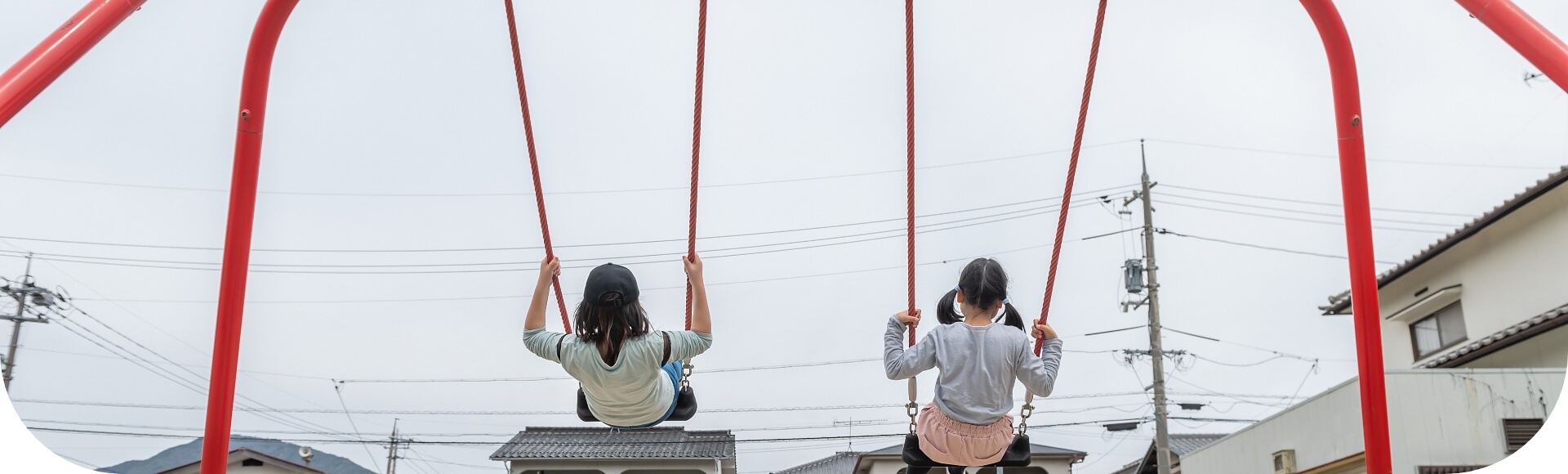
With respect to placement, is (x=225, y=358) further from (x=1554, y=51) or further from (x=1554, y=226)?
(x=1554, y=226)

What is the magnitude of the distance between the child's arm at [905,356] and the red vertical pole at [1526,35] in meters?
2.15

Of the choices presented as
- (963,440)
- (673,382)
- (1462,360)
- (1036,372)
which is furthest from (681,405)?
(1462,360)

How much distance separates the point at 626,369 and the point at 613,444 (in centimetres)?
1461

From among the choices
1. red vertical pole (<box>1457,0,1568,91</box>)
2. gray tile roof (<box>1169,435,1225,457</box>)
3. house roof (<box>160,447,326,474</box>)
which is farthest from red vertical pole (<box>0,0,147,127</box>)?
gray tile roof (<box>1169,435,1225,457</box>)

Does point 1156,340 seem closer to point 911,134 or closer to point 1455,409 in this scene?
point 1455,409

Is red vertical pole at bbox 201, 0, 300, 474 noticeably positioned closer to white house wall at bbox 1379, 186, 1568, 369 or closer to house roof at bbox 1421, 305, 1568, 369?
house roof at bbox 1421, 305, 1568, 369

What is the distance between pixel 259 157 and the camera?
13.9 feet

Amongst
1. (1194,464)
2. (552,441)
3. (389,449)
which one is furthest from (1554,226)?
(389,449)

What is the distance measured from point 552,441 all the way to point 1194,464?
31.6 feet

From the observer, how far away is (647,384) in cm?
389

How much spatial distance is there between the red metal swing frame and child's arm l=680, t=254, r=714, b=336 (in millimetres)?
1630

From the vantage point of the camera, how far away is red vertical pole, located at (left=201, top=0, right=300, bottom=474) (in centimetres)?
411

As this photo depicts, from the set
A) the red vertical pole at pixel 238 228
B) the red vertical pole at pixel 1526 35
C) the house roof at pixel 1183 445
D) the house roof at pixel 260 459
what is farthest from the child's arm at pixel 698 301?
the house roof at pixel 1183 445

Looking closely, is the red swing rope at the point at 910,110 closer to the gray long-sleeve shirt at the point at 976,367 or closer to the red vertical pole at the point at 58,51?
A: the gray long-sleeve shirt at the point at 976,367
